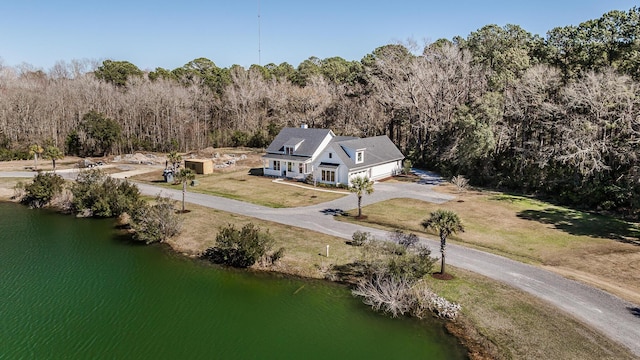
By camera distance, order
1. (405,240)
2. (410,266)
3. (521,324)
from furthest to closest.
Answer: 1. (405,240)
2. (410,266)
3. (521,324)

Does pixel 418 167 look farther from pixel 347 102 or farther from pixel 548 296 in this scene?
pixel 548 296

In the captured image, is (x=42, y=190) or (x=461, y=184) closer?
(x=42, y=190)

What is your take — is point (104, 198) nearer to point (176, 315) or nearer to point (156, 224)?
point (156, 224)

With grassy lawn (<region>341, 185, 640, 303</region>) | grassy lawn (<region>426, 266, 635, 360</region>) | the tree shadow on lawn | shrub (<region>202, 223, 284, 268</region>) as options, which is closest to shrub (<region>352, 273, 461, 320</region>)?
grassy lawn (<region>426, 266, 635, 360</region>)

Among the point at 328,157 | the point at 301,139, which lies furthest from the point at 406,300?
the point at 301,139

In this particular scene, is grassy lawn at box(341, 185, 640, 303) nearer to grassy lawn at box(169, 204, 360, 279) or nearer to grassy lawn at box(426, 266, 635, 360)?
grassy lawn at box(426, 266, 635, 360)

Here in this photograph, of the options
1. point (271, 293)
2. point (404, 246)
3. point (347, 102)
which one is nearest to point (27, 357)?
point (271, 293)
